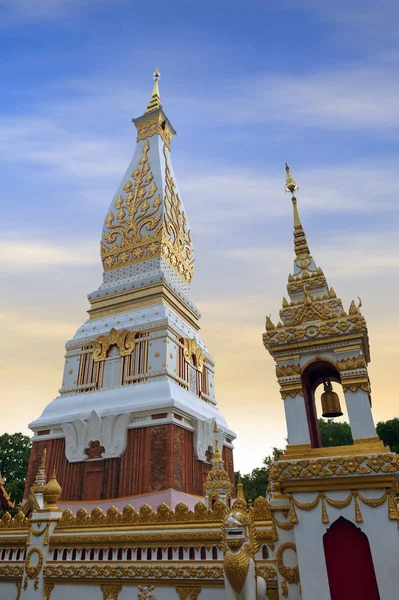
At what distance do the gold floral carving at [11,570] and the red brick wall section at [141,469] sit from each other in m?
5.99

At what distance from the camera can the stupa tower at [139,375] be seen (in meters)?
15.7

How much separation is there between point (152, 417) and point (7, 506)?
538 cm

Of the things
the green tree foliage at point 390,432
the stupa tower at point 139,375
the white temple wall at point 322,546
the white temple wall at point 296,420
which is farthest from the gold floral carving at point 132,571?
the green tree foliage at point 390,432

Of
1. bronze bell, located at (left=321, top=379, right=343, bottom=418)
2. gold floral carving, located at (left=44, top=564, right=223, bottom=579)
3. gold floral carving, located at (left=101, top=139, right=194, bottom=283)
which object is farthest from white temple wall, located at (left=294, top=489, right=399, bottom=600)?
gold floral carving, located at (left=101, top=139, right=194, bottom=283)

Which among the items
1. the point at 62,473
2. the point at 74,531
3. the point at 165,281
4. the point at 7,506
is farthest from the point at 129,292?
the point at 74,531

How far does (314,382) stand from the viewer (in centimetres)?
872

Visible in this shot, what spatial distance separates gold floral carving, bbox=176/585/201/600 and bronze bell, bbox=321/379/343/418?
3.98 metres

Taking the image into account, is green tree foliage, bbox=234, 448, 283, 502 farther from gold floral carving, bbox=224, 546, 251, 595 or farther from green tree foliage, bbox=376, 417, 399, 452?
gold floral carving, bbox=224, 546, 251, 595

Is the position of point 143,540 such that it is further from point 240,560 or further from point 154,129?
point 154,129

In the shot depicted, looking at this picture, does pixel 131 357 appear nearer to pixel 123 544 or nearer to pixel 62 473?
pixel 62 473

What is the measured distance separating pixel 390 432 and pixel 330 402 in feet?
111

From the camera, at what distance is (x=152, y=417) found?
52.5 feet

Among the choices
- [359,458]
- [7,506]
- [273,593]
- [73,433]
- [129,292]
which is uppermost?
[129,292]

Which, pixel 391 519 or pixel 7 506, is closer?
pixel 391 519
